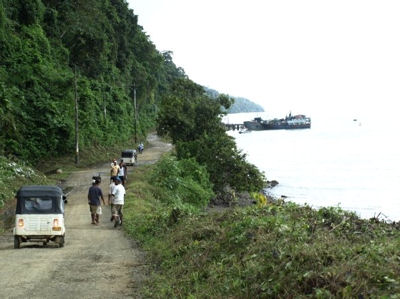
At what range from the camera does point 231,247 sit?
37.1ft

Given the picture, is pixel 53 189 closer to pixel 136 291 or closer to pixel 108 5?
pixel 136 291

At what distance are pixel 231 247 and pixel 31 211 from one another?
7.18 metres

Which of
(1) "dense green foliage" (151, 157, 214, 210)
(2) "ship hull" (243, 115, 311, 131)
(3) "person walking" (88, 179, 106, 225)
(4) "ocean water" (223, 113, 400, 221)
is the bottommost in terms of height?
(4) "ocean water" (223, 113, 400, 221)

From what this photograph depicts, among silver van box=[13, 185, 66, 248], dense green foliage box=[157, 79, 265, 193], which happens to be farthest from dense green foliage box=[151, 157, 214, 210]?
silver van box=[13, 185, 66, 248]

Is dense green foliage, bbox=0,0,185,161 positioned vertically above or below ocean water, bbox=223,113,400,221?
above

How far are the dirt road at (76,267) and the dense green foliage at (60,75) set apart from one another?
60.9ft

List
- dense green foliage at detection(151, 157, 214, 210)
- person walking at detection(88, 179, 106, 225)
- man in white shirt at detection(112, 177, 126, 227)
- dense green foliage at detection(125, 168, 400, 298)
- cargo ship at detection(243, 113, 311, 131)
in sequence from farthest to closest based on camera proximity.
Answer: cargo ship at detection(243, 113, 311, 131) → dense green foliage at detection(151, 157, 214, 210) → person walking at detection(88, 179, 106, 225) → man in white shirt at detection(112, 177, 126, 227) → dense green foliage at detection(125, 168, 400, 298)

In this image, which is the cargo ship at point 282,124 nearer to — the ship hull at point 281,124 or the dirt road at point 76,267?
the ship hull at point 281,124

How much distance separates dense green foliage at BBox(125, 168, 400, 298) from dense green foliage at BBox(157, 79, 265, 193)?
78.6 feet

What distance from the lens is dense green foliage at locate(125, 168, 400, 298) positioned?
717 centimetres

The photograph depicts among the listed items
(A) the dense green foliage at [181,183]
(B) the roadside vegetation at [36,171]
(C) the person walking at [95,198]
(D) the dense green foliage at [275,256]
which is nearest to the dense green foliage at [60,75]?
(B) the roadside vegetation at [36,171]

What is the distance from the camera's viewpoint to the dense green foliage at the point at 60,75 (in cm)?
3950

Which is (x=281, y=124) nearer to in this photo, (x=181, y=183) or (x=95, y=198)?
(x=181, y=183)

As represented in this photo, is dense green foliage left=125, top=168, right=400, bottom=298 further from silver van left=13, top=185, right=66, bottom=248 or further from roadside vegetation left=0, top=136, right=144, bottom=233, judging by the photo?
roadside vegetation left=0, top=136, right=144, bottom=233
